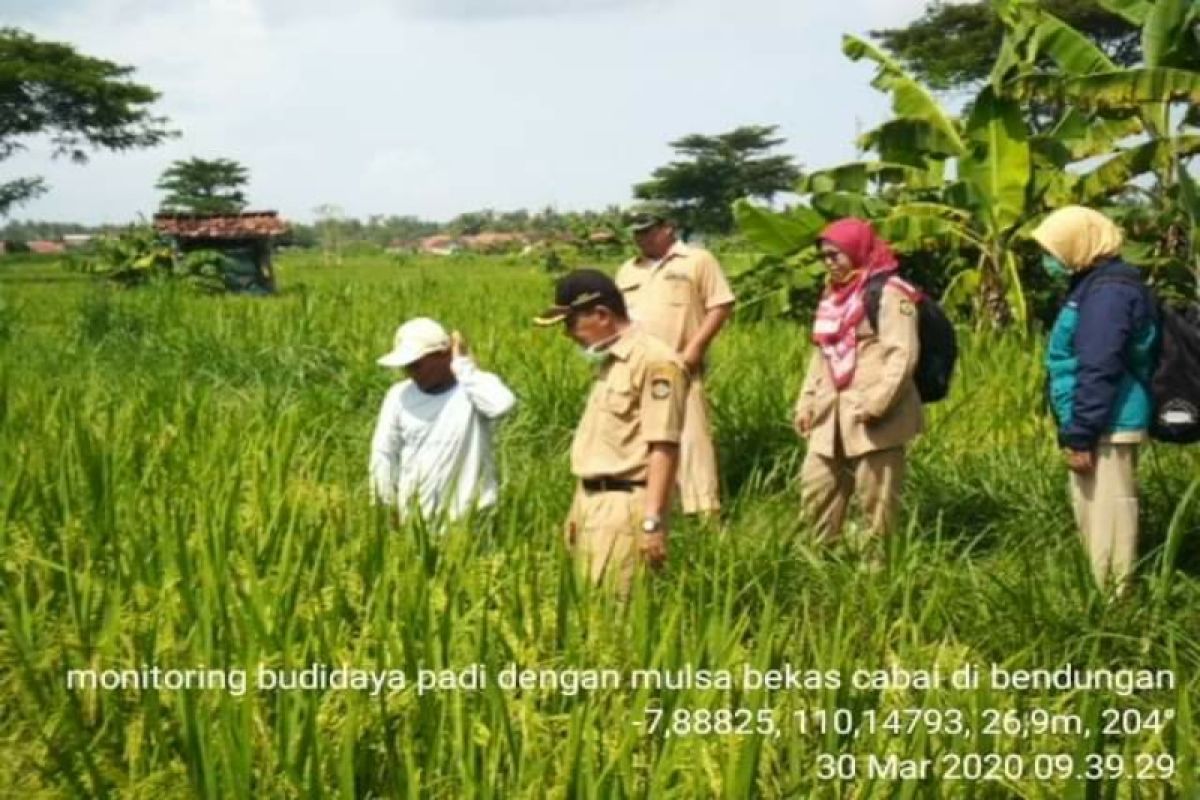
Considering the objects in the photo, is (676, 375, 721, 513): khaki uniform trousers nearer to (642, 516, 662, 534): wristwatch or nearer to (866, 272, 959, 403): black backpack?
(866, 272, 959, 403): black backpack

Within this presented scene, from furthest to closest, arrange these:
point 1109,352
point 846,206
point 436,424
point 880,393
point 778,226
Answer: point 846,206 < point 778,226 < point 880,393 < point 436,424 < point 1109,352

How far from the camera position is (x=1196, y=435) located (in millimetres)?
3252

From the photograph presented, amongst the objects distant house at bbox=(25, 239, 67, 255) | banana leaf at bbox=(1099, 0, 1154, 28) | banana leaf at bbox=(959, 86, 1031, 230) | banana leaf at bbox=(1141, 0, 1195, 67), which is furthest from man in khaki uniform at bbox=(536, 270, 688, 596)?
distant house at bbox=(25, 239, 67, 255)

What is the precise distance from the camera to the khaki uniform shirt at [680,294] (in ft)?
14.1

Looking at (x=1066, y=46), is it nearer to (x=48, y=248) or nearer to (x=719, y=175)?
(x=719, y=175)

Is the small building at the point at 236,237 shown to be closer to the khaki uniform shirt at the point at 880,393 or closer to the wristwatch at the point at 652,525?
the khaki uniform shirt at the point at 880,393

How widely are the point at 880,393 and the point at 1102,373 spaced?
0.63m

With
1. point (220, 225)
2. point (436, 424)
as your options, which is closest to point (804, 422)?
point (436, 424)

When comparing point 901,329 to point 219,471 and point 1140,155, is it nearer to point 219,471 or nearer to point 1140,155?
point 219,471

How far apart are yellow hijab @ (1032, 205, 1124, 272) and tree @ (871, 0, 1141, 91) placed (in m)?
17.8

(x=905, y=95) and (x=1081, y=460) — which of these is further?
(x=905, y=95)

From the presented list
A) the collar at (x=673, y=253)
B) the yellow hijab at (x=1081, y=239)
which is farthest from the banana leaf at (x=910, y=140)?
the yellow hijab at (x=1081, y=239)

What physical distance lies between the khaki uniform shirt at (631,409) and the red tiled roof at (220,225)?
49.9 ft

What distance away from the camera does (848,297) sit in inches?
149
